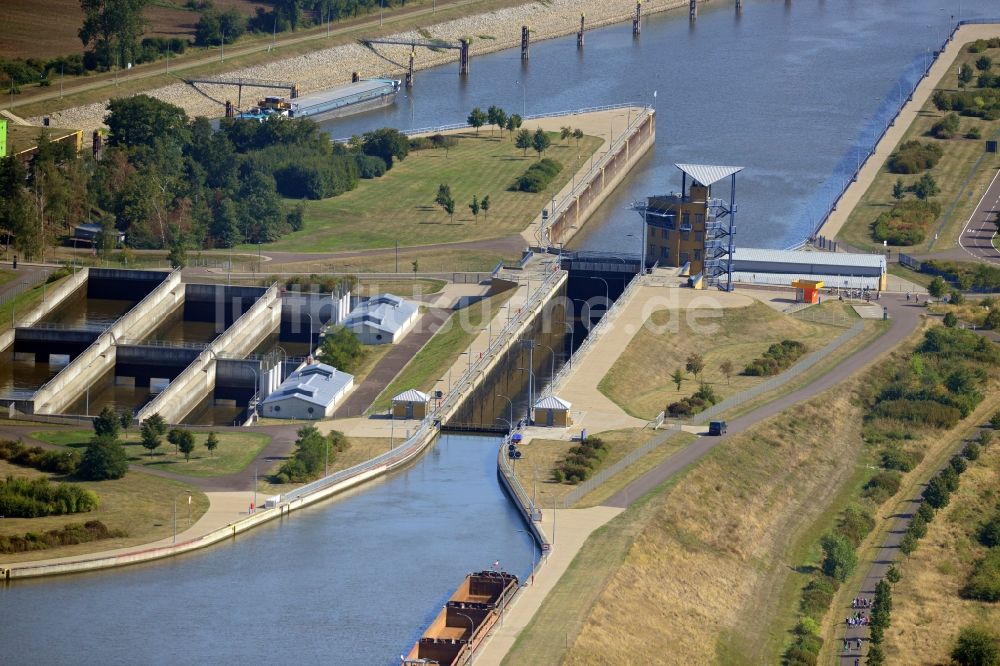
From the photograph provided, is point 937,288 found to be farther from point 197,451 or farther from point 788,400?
point 197,451

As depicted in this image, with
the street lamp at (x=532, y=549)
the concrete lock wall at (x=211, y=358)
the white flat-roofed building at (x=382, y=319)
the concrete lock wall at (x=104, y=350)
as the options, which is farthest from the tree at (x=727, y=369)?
the concrete lock wall at (x=104, y=350)

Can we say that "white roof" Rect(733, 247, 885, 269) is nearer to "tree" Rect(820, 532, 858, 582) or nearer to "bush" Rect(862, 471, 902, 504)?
"bush" Rect(862, 471, 902, 504)

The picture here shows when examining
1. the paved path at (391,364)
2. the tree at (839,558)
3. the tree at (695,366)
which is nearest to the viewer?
the tree at (839,558)

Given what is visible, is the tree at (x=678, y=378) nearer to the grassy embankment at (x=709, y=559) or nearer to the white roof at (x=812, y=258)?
the grassy embankment at (x=709, y=559)

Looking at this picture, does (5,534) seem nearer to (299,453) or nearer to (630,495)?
(299,453)

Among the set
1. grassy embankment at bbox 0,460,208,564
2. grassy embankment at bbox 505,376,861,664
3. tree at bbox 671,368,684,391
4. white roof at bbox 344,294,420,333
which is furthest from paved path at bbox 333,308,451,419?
grassy embankment at bbox 505,376,861,664

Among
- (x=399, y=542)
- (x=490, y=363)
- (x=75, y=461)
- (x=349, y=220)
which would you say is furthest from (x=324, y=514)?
(x=349, y=220)
